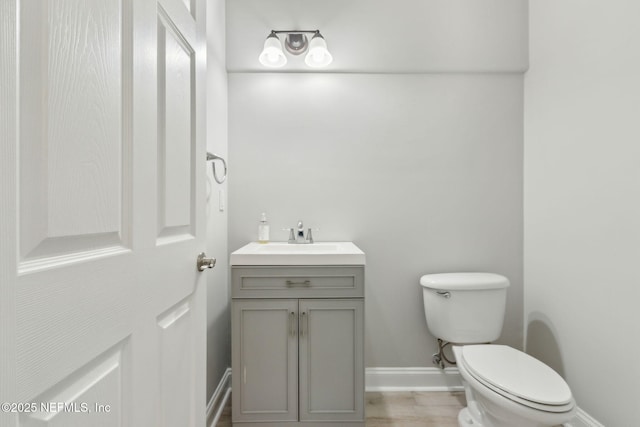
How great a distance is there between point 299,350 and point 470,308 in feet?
3.09

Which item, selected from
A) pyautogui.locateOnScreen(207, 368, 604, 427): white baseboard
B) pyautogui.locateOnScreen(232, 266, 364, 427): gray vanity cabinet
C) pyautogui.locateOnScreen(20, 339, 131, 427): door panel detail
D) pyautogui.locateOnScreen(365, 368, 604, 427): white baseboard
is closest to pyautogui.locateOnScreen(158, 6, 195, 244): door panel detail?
pyautogui.locateOnScreen(20, 339, 131, 427): door panel detail

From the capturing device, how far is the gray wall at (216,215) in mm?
1665

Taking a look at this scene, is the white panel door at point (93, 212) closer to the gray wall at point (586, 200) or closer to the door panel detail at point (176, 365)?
the door panel detail at point (176, 365)

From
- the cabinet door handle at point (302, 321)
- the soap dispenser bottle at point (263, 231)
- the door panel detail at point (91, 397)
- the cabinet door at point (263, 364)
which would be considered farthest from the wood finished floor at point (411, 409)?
the door panel detail at point (91, 397)

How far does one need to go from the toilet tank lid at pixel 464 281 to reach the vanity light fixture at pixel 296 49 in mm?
1392

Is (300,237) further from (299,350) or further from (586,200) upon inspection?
(586,200)

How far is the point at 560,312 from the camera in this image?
5.63ft

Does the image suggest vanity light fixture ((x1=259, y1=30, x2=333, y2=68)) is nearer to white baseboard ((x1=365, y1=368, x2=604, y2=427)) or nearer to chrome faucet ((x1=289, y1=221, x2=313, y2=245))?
chrome faucet ((x1=289, y1=221, x2=313, y2=245))

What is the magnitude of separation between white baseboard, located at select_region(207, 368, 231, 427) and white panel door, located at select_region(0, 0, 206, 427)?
0.89 meters

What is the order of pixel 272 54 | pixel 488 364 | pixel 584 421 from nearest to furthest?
pixel 488 364 < pixel 584 421 < pixel 272 54

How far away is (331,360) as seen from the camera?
1.54 meters

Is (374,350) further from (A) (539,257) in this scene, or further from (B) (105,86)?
(B) (105,86)

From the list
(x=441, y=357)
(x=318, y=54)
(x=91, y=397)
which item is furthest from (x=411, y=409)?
(x=318, y=54)

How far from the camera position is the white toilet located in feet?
3.83
